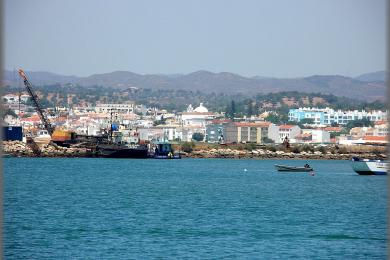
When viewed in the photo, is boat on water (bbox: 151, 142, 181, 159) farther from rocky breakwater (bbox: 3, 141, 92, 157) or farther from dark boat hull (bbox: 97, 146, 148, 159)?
rocky breakwater (bbox: 3, 141, 92, 157)

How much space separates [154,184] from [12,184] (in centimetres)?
518

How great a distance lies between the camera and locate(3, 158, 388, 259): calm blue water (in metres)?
14.0

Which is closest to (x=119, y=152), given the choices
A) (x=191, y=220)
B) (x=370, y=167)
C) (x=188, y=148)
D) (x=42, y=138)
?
(x=188, y=148)

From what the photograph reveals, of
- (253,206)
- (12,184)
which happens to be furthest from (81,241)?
(12,184)

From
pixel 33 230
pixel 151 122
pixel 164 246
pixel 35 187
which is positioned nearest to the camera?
pixel 164 246

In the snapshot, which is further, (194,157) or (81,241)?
(194,157)

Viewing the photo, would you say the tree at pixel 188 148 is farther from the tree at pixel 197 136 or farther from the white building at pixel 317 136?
the tree at pixel 197 136

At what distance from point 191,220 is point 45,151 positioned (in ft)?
169

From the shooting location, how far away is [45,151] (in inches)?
2734

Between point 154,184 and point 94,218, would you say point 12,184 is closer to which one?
point 154,184

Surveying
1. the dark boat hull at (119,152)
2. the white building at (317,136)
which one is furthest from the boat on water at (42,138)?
the white building at (317,136)

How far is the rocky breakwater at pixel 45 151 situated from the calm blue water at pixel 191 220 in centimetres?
3324

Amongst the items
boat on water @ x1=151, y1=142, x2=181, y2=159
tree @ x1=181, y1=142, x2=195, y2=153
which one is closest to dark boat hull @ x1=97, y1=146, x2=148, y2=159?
boat on water @ x1=151, y1=142, x2=181, y2=159

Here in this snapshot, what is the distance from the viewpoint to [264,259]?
13070 millimetres
